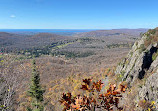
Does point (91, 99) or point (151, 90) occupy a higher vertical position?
point (91, 99)

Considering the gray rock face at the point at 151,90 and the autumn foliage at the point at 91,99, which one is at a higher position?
the autumn foliage at the point at 91,99

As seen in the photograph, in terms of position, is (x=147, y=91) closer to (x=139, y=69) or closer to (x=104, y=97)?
(x=139, y=69)

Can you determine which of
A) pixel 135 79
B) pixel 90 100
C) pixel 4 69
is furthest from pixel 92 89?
pixel 135 79

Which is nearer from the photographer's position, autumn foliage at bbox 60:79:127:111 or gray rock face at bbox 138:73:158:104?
autumn foliage at bbox 60:79:127:111

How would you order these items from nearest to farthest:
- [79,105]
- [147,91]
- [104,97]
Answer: [79,105] < [104,97] < [147,91]

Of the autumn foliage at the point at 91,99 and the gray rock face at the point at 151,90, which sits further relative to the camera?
the gray rock face at the point at 151,90

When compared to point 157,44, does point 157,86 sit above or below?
below

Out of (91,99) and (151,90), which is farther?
(151,90)

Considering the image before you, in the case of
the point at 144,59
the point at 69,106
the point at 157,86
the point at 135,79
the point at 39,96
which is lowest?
the point at 39,96

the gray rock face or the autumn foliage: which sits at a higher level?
the autumn foliage

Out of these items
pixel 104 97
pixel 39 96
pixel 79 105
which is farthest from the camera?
pixel 39 96

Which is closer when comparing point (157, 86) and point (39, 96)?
point (157, 86)
